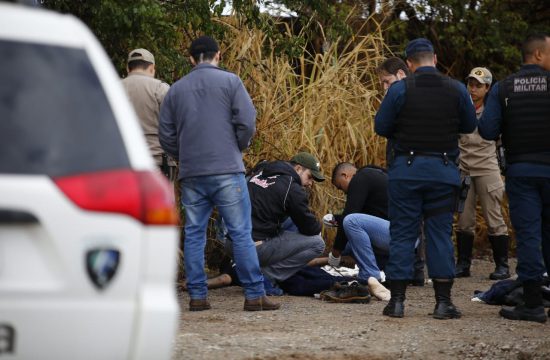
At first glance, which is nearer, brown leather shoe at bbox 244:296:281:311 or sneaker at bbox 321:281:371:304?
brown leather shoe at bbox 244:296:281:311

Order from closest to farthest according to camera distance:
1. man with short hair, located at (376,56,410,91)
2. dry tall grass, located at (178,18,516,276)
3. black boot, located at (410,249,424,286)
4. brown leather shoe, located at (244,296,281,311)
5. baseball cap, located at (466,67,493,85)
→ 1. brown leather shoe, located at (244,296,281,311)
2. man with short hair, located at (376,56,410,91)
3. black boot, located at (410,249,424,286)
4. baseball cap, located at (466,67,493,85)
5. dry tall grass, located at (178,18,516,276)

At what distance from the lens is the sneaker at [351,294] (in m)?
8.98


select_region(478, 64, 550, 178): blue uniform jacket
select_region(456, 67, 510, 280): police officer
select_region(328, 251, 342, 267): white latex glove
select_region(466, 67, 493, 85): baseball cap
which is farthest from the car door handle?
select_region(456, 67, 510, 280): police officer

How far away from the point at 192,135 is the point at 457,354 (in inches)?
99.4

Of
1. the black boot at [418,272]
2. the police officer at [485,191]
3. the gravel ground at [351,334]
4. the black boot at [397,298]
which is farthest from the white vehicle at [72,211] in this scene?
the police officer at [485,191]

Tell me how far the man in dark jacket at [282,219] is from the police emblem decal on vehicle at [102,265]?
214 inches

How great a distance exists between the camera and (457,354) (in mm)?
6633

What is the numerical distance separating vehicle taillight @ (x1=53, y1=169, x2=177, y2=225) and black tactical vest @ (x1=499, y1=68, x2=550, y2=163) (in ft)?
14.7

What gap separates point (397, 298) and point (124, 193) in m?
4.54

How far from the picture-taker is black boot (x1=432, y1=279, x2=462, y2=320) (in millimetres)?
7887

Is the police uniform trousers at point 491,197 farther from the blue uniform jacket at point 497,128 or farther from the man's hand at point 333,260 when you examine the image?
the blue uniform jacket at point 497,128

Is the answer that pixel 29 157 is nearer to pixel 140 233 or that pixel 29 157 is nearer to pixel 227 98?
pixel 140 233

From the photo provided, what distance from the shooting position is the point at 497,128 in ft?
25.9

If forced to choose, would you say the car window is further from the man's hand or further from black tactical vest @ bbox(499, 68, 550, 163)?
the man's hand
